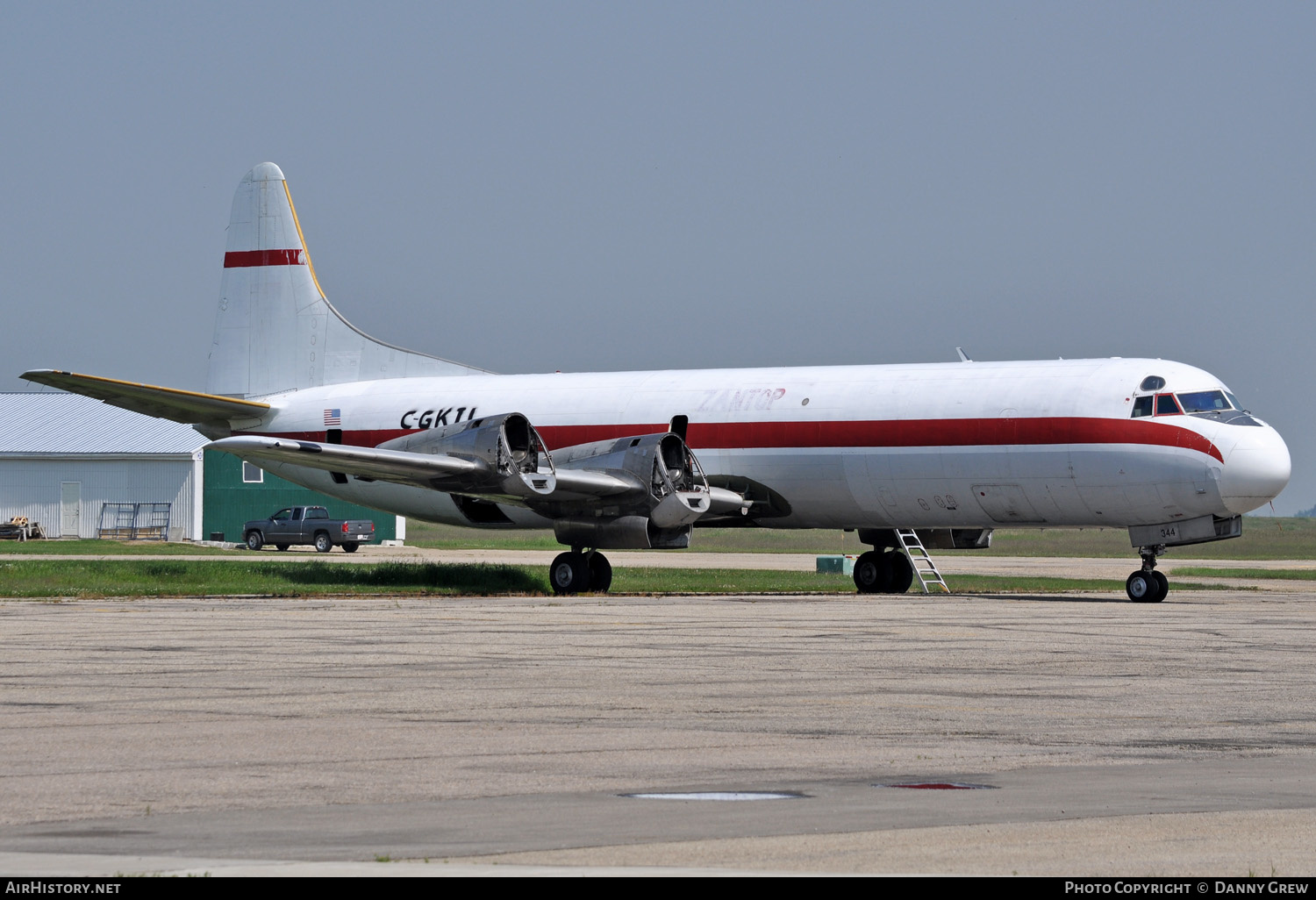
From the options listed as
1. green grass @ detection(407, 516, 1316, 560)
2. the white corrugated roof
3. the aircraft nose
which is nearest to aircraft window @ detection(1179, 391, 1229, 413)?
the aircraft nose

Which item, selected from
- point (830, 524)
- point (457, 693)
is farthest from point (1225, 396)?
point (457, 693)

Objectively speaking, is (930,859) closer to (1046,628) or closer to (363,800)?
(363,800)

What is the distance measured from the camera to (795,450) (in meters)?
31.8

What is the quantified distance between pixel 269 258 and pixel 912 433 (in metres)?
17.1

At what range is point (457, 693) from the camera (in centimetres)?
1420

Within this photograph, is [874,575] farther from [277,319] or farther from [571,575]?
[277,319]

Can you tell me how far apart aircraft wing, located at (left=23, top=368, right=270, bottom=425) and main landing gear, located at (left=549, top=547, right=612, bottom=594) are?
873 cm

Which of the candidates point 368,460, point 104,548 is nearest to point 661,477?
point 368,460

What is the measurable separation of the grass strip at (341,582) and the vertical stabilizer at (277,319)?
4.58m

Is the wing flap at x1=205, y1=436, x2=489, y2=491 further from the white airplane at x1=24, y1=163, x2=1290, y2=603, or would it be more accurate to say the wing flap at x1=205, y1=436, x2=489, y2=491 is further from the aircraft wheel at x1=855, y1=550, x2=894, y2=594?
the aircraft wheel at x1=855, y1=550, x2=894, y2=594

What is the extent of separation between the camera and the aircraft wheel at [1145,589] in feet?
95.5

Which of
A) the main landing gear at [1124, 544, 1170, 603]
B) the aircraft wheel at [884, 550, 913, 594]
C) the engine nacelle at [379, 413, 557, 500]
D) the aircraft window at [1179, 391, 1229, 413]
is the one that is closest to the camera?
the aircraft window at [1179, 391, 1229, 413]

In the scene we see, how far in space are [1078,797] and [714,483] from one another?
933 inches

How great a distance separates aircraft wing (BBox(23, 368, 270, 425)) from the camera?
3067 centimetres
